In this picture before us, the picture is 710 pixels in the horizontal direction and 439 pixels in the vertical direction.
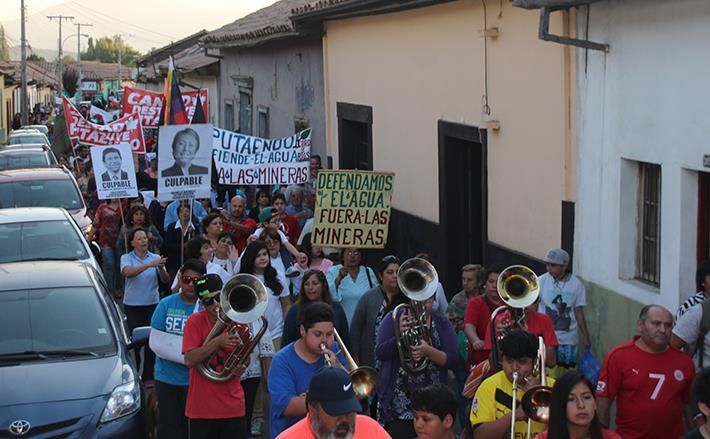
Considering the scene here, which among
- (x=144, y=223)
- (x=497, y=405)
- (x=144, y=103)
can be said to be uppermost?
(x=144, y=103)

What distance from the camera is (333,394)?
4.81 m

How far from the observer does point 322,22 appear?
18.6m

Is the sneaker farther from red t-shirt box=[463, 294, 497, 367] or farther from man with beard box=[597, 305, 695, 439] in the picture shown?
man with beard box=[597, 305, 695, 439]

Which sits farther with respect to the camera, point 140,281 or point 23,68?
point 23,68

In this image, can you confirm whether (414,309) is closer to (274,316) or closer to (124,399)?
(274,316)

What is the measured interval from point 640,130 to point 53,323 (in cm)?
455

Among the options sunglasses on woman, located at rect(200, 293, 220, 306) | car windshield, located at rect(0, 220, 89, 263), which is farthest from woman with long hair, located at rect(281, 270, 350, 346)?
car windshield, located at rect(0, 220, 89, 263)

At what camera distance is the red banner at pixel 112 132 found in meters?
19.0

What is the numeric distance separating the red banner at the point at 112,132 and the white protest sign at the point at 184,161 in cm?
560

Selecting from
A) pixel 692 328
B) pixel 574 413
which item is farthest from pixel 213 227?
pixel 574 413

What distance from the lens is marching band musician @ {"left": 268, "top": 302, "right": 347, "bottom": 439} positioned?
635cm

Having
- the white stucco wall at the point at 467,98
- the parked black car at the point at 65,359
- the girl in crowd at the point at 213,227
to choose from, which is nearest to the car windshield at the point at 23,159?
the white stucco wall at the point at 467,98

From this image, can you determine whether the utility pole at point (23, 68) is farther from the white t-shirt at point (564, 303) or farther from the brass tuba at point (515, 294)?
the brass tuba at point (515, 294)

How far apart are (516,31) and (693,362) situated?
16.9 ft
